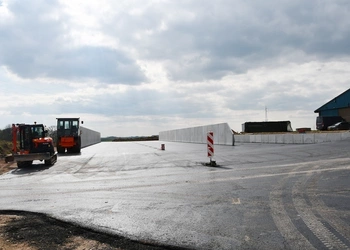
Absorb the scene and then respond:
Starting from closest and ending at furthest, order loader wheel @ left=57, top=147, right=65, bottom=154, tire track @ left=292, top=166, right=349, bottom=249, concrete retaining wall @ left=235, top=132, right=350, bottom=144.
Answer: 1. tire track @ left=292, top=166, right=349, bottom=249
2. concrete retaining wall @ left=235, top=132, right=350, bottom=144
3. loader wheel @ left=57, top=147, right=65, bottom=154

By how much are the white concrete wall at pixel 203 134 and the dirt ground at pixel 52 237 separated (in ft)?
95.1

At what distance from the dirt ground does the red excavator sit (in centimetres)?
1367

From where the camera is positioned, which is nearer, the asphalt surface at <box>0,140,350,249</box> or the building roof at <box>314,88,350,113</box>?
the asphalt surface at <box>0,140,350,249</box>

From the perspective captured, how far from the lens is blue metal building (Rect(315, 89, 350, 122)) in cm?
5284

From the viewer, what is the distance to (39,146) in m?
20.8

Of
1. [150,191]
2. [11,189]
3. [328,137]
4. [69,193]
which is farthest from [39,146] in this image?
[328,137]

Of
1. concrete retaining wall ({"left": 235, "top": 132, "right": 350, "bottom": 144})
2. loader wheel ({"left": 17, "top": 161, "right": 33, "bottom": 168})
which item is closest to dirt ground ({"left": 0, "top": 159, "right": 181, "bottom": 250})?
loader wheel ({"left": 17, "top": 161, "right": 33, "bottom": 168})

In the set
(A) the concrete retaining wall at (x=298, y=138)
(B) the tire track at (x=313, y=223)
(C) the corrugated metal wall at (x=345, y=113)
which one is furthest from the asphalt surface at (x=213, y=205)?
(C) the corrugated metal wall at (x=345, y=113)

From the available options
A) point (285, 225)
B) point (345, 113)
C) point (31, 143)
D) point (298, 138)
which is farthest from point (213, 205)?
point (345, 113)

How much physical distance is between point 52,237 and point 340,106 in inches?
2225

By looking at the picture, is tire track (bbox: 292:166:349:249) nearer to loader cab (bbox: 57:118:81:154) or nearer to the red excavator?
the red excavator

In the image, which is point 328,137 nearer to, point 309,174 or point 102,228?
point 309,174

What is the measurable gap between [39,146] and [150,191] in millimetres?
13145

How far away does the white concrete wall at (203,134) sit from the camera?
3666 centimetres
